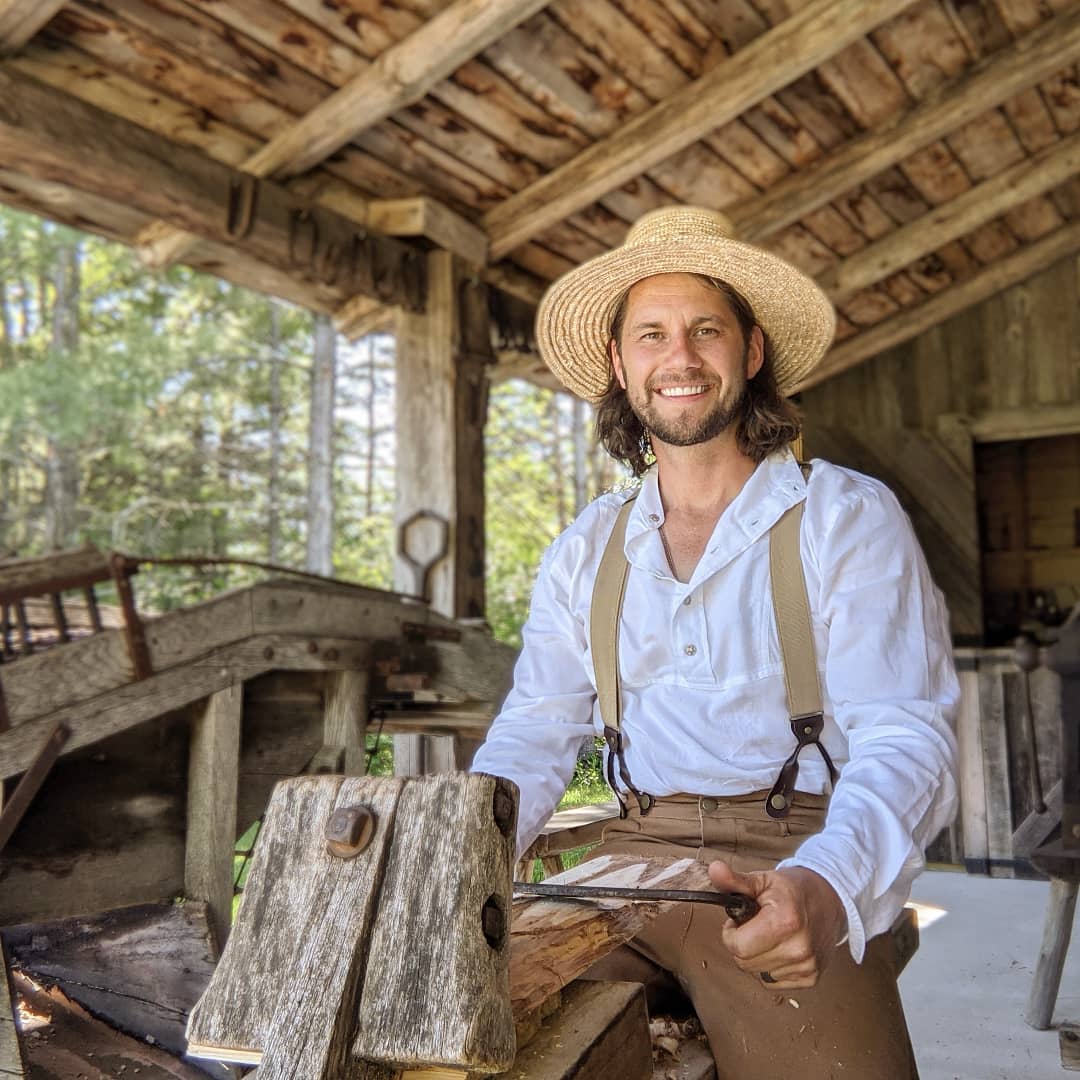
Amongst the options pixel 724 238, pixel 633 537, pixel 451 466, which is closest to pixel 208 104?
pixel 451 466

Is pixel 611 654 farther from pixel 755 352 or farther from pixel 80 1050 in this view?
pixel 80 1050

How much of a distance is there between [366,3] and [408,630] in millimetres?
2018

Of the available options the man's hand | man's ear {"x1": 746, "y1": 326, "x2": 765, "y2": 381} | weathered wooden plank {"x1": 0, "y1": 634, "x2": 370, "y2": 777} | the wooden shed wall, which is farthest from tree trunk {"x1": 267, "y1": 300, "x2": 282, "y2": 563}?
the man's hand

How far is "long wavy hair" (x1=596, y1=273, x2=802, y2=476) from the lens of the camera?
89.9 inches

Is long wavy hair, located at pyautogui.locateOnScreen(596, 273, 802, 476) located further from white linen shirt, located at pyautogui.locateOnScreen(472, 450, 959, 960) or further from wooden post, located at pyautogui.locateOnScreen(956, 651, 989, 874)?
wooden post, located at pyautogui.locateOnScreen(956, 651, 989, 874)

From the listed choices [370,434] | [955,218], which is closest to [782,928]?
[955,218]

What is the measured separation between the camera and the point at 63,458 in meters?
15.3

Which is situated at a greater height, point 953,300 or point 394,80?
point 953,300

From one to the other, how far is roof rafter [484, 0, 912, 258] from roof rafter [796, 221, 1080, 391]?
10.2 ft

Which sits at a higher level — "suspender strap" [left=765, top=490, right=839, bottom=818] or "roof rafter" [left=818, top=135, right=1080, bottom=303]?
"roof rafter" [left=818, top=135, right=1080, bottom=303]

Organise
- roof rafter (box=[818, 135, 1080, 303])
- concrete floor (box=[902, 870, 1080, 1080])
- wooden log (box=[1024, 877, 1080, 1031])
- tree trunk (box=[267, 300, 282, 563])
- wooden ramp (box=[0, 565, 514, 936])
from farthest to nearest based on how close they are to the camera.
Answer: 1. tree trunk (box=[267, 300, 282, 563])
2. roof rafter (box=[818, 135, 1080, 303])
3. wooden log (box=[1024, 877, 1080, 1031])
4. concrete floor (box=[902, 870, 1080, 1080])
5. wooden ramp (box=[0, 565, 514, 936])

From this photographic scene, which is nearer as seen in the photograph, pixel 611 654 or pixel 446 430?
pixel 611 654

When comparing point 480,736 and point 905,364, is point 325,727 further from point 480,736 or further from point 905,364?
point 905,364

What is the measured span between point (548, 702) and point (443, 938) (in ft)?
3.44
